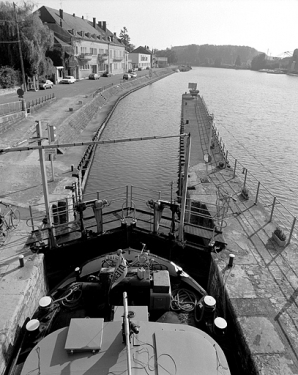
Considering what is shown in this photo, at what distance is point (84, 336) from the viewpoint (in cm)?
662

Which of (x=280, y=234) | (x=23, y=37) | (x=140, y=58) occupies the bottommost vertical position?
(x=280, y=234)

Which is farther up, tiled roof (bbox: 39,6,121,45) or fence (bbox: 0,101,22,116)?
tiled roof (bbox: 39,6,121,45)

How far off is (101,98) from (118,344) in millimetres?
44843

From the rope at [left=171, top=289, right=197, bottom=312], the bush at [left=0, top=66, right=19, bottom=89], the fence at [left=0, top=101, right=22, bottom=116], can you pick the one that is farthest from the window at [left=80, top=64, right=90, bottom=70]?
the rope at [left=171, top=289, right=197, bottom=312]

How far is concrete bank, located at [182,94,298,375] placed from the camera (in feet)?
24.9

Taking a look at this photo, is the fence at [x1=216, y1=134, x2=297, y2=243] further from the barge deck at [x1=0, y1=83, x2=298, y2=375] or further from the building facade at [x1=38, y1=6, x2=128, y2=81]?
the building facade at [x1=38, y1=6, x2=128, y2=81]

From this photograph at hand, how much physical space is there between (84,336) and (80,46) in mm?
73936

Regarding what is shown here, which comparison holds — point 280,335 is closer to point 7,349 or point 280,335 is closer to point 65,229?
point 7,349

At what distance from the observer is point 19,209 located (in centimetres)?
1366

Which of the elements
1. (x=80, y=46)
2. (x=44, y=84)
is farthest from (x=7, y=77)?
(x=80, y=46)

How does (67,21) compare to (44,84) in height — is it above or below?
above

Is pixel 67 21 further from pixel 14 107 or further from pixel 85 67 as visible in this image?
pixel 14 107

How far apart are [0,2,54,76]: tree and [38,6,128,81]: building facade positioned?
1554 centimetres

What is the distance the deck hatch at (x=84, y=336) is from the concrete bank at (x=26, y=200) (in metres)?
2.27
